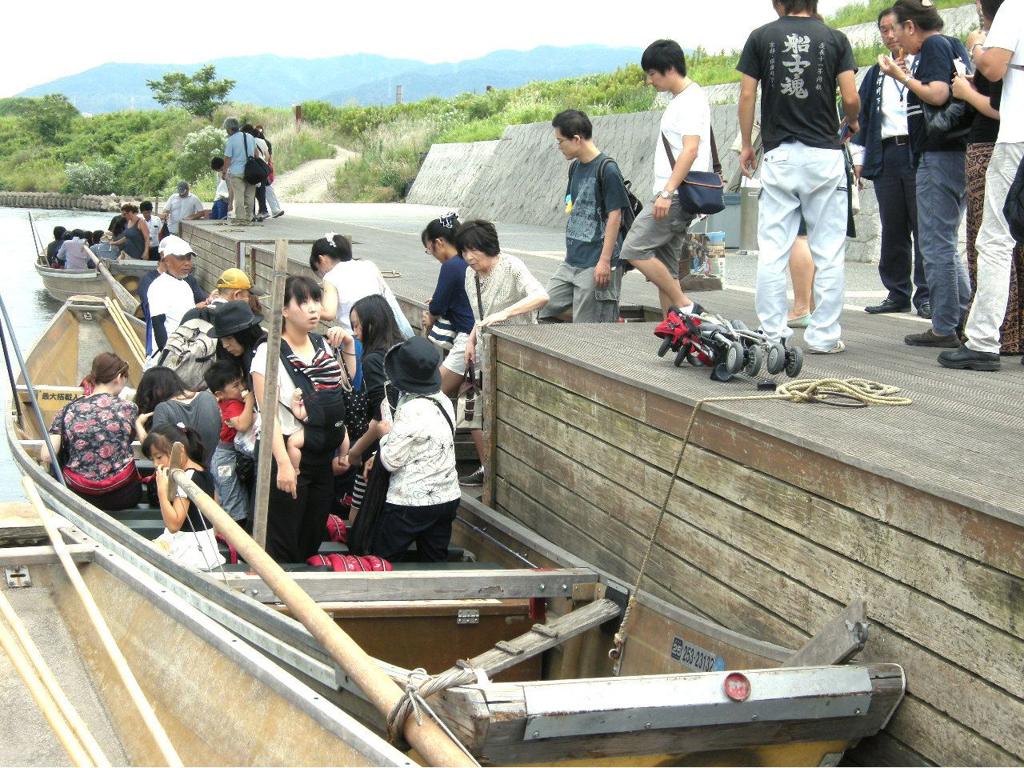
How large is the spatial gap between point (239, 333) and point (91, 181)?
62.0 meters

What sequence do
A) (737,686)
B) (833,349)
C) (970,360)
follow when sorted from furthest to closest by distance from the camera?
1. (833,349)
2. (970,360)
3. (737,686)

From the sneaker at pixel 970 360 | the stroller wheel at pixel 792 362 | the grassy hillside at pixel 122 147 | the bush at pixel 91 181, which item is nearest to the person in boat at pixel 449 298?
the stroller wheel at pixel 792 362

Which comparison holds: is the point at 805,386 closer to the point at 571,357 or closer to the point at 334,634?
the point at 571,357

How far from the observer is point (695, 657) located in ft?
15.4

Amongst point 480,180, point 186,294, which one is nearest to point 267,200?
point 480,180

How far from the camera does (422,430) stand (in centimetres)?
573

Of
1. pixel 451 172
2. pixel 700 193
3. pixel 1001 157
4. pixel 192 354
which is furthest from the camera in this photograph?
pixel 451 172

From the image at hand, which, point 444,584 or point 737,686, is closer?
point 737,686

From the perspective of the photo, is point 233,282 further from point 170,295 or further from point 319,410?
point 319,410

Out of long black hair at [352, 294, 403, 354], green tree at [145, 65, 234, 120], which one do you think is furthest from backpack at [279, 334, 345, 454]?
green tree at [145, 65, 234, 120]

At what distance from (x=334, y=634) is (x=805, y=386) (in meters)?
2.20

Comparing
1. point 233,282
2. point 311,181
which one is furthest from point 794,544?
point 311,181

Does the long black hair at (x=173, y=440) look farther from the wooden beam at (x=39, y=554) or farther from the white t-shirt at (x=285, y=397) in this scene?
the wooden beam at (x=39, y=554)

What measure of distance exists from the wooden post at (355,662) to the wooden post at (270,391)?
1004 mm
